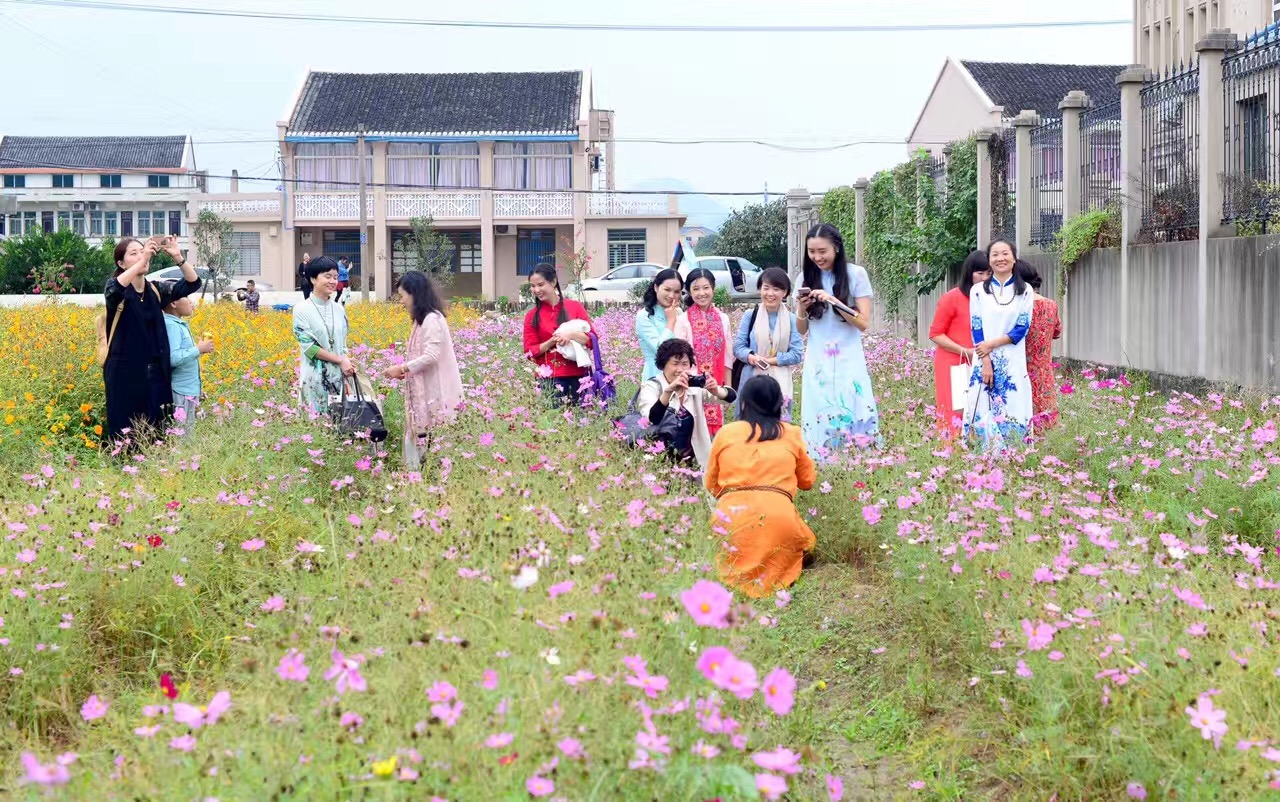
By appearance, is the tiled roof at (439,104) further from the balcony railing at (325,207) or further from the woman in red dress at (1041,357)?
the woman in red dress at (1041,357)

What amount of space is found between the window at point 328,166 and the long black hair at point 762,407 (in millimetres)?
39191

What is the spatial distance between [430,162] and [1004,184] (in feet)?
97.8

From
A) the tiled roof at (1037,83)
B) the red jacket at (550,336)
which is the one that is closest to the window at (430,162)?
the tiled roof at (1037,83)

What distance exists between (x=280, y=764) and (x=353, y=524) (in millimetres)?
2391

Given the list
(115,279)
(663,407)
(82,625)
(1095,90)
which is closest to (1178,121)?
(663,407)

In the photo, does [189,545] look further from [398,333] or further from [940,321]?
[398,333]

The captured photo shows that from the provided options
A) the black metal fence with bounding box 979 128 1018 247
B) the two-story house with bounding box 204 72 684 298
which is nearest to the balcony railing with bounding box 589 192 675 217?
the two-story house with bounding box 204 72 684 298

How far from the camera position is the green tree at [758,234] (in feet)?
152

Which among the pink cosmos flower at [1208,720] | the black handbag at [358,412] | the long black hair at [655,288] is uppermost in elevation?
the long black hair at [655,288]

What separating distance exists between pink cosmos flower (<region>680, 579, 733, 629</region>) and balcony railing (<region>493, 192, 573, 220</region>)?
4155cm

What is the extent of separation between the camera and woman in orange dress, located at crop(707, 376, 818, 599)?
657 centimetres

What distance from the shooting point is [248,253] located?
45719 millimetres

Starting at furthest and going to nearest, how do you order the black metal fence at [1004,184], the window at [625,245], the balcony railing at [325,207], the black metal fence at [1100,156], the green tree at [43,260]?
the window at [625,245], the balcony railing at [325,207], the green tree at [43,260], the black metal fence at [1004,184], the black metal fence at [1100,156]

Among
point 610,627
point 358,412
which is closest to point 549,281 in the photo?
point 358,412
